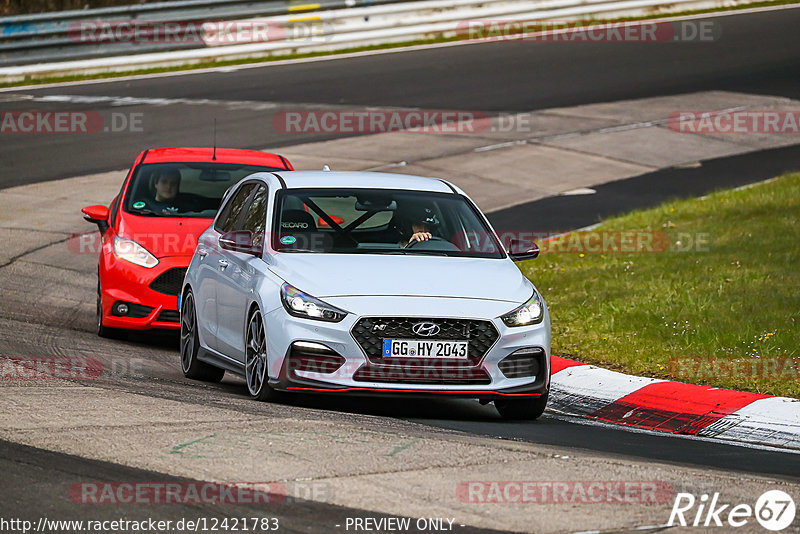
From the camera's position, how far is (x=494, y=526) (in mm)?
5656

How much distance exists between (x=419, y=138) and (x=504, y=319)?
1503 cm

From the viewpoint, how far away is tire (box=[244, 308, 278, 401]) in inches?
333

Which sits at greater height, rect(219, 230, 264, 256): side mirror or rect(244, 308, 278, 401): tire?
rect(219, 230, 264, 256): side mirror

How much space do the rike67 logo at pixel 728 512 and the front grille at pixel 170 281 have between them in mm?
6341

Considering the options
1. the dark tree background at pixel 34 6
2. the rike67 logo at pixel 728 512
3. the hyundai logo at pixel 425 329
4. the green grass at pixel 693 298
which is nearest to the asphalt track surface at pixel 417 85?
the dark tree background at pixel 34 6

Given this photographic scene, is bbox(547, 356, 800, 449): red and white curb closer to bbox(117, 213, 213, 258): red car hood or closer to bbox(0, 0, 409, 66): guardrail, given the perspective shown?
bbox(117, 213, 213, 258): red car hood

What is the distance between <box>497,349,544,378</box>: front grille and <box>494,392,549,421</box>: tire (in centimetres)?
22

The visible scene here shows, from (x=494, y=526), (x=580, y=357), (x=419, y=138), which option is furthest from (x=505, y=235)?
(x=494, y=526)

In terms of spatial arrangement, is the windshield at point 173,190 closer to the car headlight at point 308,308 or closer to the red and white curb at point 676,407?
the red and white curb at point 676,407

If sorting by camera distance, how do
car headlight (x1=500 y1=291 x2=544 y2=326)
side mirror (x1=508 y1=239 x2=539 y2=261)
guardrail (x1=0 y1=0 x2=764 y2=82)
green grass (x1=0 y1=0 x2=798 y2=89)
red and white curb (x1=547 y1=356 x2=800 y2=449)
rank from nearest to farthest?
1. car headlight (x1=500 y1=291 x2=544 y2=326)
2. red and white curb (x1=547 y1=356 x2=800 y2=449)
3. side mirror (x1=508 y1=239 x2=539 y2=261)
4. green grass (x1=0 y1=0 x2=798 y2=89)
5. guardrail (x1=0 y1=0 x2=764 y2=82)

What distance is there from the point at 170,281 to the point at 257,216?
2292 mm

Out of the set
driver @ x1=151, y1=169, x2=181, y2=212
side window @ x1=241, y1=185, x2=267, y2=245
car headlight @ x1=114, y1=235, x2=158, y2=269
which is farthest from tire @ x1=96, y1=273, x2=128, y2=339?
side window @ x1=241, y1=185, x2=267, y2=245

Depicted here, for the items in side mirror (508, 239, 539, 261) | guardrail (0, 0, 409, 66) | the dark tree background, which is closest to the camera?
→ side mirror (508, 239, 539, 261)

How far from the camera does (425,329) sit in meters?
8.10
